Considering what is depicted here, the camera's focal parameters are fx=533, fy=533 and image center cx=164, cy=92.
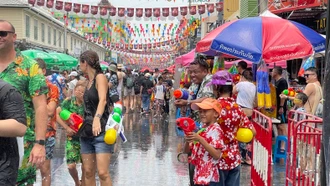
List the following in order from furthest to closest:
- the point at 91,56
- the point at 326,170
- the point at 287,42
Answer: the point at 287,42 → the point at 91,56 → the point at 326,170

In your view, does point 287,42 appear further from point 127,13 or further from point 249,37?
point 127,13

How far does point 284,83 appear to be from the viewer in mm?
11242

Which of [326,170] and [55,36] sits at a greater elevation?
[55,36]

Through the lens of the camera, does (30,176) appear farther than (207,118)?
No

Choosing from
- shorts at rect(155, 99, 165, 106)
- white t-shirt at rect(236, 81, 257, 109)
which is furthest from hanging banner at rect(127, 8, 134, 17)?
white t-shirt at rect(236, 81, 257, 109)

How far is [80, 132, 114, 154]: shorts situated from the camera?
230 inches

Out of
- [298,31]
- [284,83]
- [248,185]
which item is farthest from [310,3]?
[248,185]

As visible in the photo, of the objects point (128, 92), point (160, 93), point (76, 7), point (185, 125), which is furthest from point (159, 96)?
point (185, 125)

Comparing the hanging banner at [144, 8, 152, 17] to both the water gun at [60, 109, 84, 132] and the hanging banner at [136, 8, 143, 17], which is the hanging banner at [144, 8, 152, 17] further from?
the water gun at [60, 109, 84, 132]

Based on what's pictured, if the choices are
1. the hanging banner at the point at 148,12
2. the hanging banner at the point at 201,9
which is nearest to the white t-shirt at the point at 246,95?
A: the hanging banner at the point at 201,9

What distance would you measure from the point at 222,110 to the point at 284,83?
6241mm

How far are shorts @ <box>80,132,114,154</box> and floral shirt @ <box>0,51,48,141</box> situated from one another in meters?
1.37

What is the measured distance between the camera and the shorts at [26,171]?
14.3 ft

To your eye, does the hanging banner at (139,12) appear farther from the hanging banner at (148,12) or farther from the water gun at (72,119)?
the water gun at (72,119)
